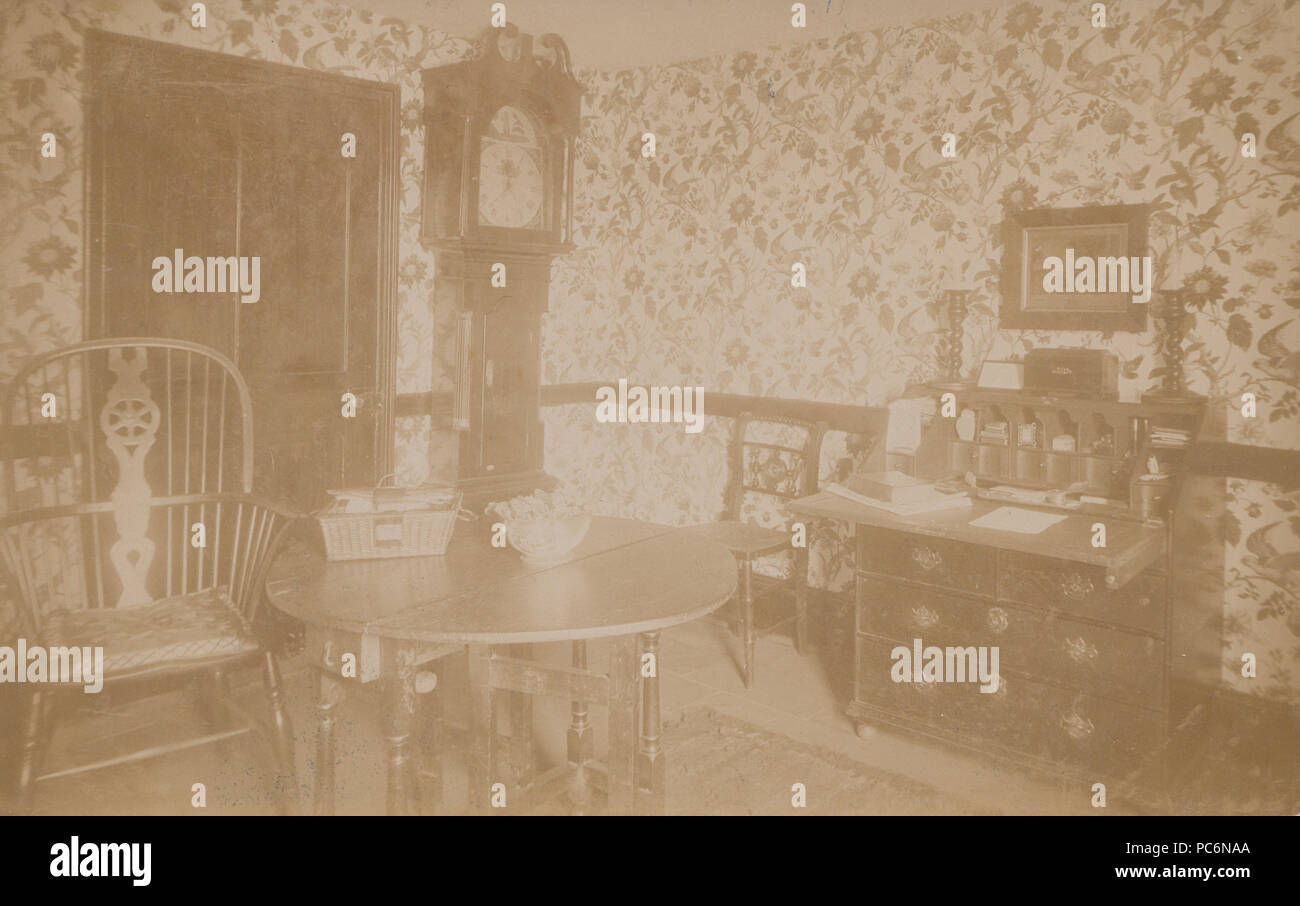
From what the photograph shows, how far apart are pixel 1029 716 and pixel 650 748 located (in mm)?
1214

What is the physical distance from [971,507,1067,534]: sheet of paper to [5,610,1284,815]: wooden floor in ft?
2.21

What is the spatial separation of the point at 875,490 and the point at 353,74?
2367 mm

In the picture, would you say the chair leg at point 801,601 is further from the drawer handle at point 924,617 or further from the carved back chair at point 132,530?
the carved back chair at point 132,530

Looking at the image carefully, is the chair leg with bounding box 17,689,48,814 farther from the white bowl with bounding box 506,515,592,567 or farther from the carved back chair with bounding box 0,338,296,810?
the white bowl with bounding box 506,515,592,567

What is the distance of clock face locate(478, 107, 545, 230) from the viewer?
3.69 metres

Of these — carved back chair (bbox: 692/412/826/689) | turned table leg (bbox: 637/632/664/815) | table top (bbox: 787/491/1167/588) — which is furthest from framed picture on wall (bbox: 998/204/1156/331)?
turned table leg (bbox: 637/632/664/815)

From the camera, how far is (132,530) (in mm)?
2670

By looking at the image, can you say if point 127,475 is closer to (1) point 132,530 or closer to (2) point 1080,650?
(1) point 132,530

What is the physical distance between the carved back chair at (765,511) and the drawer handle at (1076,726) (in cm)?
110
